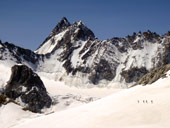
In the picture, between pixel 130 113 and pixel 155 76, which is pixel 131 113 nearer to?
pixel 130 113

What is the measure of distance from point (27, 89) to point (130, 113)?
119 m

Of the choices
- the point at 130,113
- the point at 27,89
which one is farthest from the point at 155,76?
the point at 27,89

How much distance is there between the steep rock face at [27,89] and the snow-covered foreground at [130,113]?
103 meters

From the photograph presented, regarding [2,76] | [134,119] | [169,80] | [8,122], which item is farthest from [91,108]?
[2,76]

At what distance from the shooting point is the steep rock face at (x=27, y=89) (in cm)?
13562

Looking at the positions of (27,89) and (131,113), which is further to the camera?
(27,89)

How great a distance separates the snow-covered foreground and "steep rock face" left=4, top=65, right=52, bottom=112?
103042mm

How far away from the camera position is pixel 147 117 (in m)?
25.2

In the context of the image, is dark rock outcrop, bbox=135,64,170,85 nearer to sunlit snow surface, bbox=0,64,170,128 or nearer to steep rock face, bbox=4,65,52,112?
sunlit snow surface, bbox=0,64,170,128

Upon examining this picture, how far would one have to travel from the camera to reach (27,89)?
142 m

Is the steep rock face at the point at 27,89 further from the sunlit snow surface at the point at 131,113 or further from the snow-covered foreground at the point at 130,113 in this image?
the snow-covered foreground at the point at 130,113

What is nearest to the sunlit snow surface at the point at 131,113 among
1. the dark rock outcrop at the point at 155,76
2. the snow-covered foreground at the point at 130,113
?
the snow-covered foreground at the point at 130,113

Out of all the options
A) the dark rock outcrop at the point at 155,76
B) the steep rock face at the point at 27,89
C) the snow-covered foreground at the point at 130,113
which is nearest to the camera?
the snow-covered foreground at the point at 130,113

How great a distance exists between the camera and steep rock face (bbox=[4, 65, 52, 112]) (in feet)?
445
